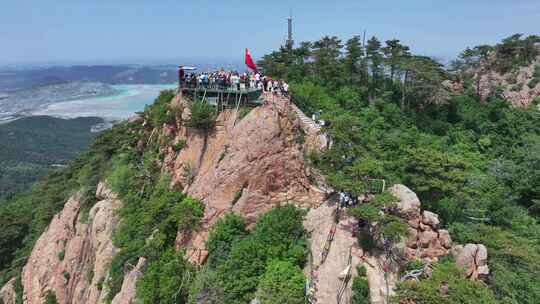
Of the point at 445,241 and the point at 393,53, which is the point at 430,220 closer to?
the point at 445,241

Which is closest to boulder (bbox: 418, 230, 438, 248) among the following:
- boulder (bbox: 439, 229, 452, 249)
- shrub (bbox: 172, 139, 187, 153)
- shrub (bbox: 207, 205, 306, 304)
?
boulder (bbox: 439, 229, 452, 249)

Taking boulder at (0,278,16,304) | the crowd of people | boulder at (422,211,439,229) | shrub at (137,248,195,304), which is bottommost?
boulder at (0,278,16,304)

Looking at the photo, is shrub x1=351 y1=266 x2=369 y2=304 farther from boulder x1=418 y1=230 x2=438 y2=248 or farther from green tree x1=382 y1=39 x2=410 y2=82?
green tree x1=382 y1=39 x2=410 y2=82

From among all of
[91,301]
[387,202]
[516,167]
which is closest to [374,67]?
[516,167]

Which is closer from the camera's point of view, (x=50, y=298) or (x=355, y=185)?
(x=355, y=185)

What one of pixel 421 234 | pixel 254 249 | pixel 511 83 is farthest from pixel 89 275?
pixel 511 83

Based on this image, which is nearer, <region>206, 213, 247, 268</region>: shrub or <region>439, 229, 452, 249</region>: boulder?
<region>439, 229, 452, 249</region>: boulder
